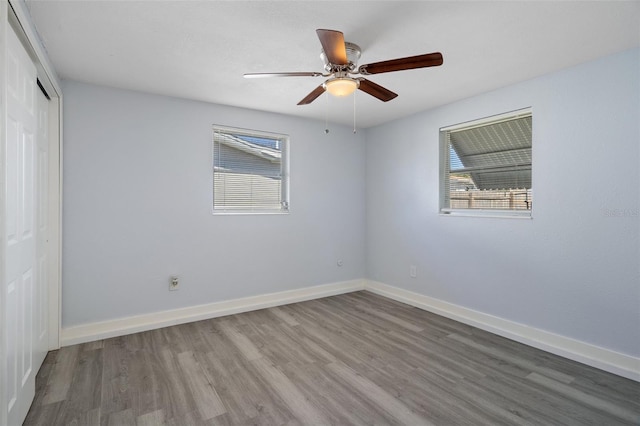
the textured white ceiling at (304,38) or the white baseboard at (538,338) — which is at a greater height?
the textured white ceiling at (304,38)

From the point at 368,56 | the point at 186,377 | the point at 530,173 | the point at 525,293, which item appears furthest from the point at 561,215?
the point at 186,377

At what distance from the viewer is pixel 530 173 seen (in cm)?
301

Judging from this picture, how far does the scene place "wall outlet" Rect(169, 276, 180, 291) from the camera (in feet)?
11.1

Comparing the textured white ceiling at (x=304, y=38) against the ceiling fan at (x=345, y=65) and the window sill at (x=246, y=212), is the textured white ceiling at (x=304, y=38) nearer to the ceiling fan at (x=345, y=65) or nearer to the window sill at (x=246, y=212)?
the ceiling fan at (x=345, y=65)

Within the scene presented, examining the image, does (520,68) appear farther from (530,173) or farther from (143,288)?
(143,288)

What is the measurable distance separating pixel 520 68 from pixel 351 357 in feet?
9.10

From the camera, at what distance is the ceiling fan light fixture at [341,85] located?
80.7 inches

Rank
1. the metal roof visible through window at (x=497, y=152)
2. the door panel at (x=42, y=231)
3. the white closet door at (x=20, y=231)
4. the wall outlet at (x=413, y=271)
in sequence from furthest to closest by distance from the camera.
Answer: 1. the wall outlet at (x=413, y=271)
2. the metal roof visible through window at (x=497, y=152)
3. the door panel at (x=42, y=231)
4. the white closet door at (x=20, y=231)

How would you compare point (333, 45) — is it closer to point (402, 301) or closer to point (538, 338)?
point (538, 338)

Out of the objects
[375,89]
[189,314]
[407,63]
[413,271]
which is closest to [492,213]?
[413,271]

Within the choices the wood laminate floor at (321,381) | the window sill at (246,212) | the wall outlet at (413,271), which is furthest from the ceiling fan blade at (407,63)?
the wall outlet at (413,271)

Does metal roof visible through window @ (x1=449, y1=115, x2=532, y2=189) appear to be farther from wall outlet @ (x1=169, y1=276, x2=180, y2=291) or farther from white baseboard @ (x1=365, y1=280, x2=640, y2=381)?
wall outlet @ (x1=169, y1=276, x2=180, y2=291)

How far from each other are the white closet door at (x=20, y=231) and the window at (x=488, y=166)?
3643 mm

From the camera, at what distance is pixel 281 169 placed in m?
4.21
